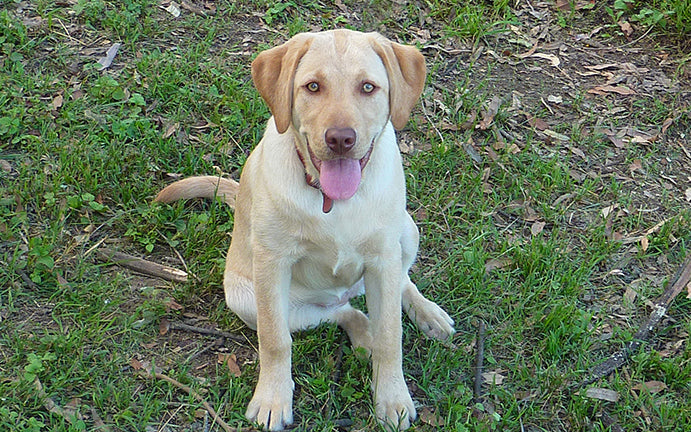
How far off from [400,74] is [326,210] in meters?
0.62

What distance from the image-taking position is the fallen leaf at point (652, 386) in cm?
385

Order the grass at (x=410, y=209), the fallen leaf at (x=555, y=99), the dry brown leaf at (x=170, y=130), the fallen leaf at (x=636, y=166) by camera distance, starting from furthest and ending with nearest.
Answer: the fallen leaf at (x=555, y=99)
the fallen leaf at (x=636, y=166)
the dry brown leaf at (x=170, y=130)
the grass at (x=410, y=209)

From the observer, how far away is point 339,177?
3223mm

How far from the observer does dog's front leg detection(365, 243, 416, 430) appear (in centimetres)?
359

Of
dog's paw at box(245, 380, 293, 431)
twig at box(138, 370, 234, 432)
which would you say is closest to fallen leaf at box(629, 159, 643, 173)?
dog's paw at box(245, 380, 293, 431)

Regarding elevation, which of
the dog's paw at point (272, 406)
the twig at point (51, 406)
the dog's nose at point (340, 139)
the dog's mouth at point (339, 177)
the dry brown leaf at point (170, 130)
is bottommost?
the twig at point (51, 406)

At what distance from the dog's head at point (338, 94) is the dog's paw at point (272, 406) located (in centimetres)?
97

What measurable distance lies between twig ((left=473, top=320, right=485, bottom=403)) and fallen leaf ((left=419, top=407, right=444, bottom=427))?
0.76 feet

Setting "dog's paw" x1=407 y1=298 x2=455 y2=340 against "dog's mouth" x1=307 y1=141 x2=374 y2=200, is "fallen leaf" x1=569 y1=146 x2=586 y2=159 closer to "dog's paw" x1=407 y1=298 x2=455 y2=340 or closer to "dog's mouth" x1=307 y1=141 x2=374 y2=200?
"dog's paw" x1=407 y1=298 x2=455 y2=340

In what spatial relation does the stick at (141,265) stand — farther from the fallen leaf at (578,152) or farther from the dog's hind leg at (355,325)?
the fallen leaf at (578,152)

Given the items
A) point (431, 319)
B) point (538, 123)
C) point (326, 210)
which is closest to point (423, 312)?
point (431, 319)

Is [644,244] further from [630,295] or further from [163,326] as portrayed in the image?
[163,326]

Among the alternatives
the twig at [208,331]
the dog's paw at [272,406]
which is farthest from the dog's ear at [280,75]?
the twig at [208,331]

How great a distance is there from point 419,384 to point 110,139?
2431mm
